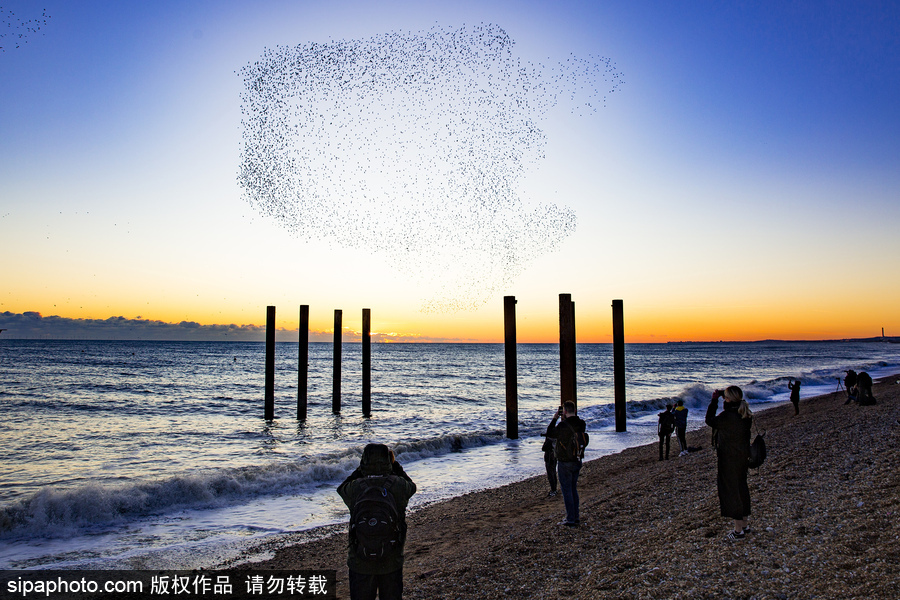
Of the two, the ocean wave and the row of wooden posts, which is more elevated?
the row of wooden posts

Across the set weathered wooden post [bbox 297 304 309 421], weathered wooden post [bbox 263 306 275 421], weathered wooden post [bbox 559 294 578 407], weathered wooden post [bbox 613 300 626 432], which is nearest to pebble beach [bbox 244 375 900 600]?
weathered wooden post [bbox 559 294 578 407]

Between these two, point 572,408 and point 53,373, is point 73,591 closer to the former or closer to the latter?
point 572,408

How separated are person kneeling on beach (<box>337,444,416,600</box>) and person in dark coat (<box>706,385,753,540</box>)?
3480mm

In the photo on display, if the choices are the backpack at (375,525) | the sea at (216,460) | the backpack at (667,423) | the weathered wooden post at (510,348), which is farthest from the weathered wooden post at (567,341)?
the backpack at (375,525)

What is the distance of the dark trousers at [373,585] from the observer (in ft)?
12.2

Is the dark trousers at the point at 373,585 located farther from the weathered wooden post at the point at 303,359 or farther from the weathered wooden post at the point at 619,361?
the weathered wooden post at the point at 303,359

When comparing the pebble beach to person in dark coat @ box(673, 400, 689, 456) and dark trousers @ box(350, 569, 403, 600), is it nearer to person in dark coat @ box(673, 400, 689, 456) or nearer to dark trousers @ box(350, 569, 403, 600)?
dark trousers @ box(350, 569, 403, 600)

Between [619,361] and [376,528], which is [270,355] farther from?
[376,528]

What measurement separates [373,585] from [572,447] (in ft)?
12.8

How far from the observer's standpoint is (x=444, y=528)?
862 centimetres

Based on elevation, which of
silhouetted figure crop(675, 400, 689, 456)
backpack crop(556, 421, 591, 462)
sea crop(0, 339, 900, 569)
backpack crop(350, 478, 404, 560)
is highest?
backpack crop(350, 478, 404, 560)

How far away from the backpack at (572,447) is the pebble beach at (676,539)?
969 mm

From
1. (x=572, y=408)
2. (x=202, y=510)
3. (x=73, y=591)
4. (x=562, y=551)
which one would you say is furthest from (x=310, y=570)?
(x=202, y=510)

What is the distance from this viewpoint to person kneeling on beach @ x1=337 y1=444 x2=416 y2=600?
3.64 m
